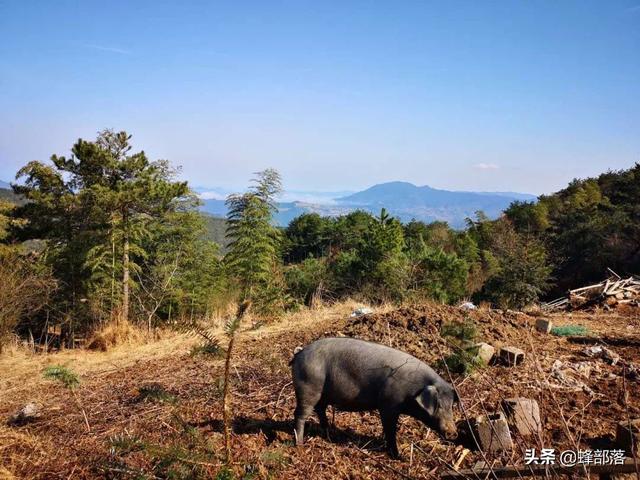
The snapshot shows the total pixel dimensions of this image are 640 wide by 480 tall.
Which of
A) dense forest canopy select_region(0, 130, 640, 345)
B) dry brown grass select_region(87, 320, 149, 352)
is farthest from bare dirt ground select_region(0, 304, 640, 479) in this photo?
dense forest canopy select_region(0, 130, 640, 345)

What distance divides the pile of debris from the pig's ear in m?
10.2

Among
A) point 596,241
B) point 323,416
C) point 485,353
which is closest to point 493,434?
point 323,416

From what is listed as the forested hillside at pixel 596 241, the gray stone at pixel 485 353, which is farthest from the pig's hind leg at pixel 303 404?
the forested hillside at pixel 596 241

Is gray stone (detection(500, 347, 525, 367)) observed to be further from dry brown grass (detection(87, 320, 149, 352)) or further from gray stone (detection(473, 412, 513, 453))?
dry brown grass (detection(87, 320, 149, 352))

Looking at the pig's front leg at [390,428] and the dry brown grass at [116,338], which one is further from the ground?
the pig's front leg at [390,428]

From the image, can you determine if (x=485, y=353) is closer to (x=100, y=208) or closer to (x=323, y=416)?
(x=323, y=416)

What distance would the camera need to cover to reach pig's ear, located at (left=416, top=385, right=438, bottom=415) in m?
3.54

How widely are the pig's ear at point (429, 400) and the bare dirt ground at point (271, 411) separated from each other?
38 centimetres

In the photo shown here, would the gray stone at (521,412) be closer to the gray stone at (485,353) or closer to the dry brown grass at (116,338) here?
the gray stone at (485,353)

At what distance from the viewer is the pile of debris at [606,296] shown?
11892 mm

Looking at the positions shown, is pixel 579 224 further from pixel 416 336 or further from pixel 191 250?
pixel 416 336

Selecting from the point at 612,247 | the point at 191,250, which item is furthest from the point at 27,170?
the point at 612,247

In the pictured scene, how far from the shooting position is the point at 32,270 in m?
15.6

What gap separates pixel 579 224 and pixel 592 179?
2571cm
